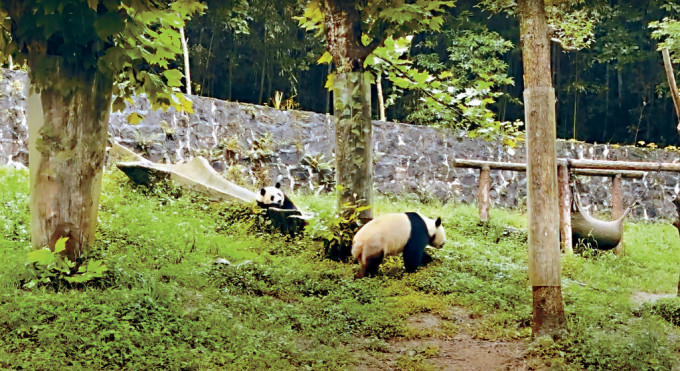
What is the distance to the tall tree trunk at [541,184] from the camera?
4848 millimetres

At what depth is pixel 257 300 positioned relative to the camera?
5609mm

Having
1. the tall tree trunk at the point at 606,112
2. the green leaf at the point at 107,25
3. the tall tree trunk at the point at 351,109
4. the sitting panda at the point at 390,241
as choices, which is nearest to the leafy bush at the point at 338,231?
the tall tree trunk at the point at 351,109

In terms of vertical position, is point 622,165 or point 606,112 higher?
point 606,112

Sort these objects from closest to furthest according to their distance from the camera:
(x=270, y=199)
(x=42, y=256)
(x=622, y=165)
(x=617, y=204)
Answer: (x=42, y=256), (x=270, y=199), (x=622, y=165), (x=617, y=204)

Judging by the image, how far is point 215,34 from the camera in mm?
17422

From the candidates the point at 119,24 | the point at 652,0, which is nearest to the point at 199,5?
the point at 119,24

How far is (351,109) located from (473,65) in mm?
10718

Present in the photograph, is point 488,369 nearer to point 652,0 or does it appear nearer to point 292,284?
point 292,284

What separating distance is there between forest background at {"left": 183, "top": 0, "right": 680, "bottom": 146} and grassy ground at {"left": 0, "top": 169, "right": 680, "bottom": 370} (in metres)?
6.86

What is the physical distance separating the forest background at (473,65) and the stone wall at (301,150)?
3.22 feet

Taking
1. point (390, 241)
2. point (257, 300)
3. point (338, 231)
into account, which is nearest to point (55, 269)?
point (257, 300)

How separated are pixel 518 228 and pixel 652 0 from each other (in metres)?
13.0

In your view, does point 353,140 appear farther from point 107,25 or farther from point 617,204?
point 617,204

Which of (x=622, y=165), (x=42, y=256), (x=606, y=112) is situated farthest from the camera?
(x=606, y=112)
